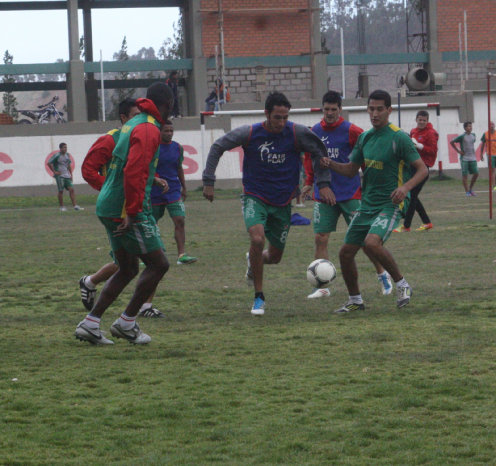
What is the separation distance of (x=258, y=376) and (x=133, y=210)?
5.17ft

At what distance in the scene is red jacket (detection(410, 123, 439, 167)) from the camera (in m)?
17.2

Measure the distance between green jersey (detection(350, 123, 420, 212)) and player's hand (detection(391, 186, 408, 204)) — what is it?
28 centimetres

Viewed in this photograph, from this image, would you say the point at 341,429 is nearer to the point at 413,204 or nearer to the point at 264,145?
the point at 264,145

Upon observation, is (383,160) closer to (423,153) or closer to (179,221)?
(179,221)

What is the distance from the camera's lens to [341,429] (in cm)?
509

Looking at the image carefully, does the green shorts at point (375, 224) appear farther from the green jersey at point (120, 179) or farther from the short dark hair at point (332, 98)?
the green jersey at point (120, 179)

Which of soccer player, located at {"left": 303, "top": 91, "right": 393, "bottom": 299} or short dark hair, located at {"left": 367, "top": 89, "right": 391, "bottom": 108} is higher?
short dark hair, located at {"left": 367, "top": 89, "right": 391, "bottom": 108}

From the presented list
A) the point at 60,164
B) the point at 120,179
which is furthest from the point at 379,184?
the point at 60,164

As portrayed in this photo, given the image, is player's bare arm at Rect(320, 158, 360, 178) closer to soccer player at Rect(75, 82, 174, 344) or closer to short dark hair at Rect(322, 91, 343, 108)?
short dark hair at Rect(322, 91, 343, 108)

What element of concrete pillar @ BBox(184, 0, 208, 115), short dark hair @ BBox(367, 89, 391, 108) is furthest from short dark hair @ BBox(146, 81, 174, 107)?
concrete pillar @ BBox(184, 0, 208, 115)

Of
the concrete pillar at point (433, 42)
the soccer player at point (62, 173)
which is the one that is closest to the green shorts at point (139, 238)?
the soccer player at point (62, 173)

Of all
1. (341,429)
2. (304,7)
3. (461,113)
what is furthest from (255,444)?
(304,7)

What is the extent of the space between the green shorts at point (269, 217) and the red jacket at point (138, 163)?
2169 mm

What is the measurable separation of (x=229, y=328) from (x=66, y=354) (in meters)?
1.59
